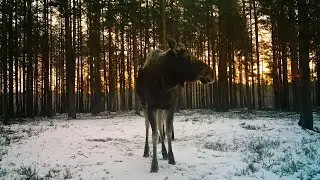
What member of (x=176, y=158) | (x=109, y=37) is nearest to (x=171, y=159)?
(x=176, y=158)

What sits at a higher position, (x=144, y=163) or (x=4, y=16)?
(x=4, y=16)

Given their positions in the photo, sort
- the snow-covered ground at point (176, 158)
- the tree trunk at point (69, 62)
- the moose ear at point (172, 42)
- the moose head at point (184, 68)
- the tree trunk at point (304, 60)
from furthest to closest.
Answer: the tree trunk at point (69, 62) < the tree trunk at point (304, 60) < the moose head at point (184, 68) < the snow-covered ground at point (176, 158) < the moose ear at point (172, 42)

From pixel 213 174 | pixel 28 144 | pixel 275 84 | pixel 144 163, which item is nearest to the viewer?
pixel 213 174

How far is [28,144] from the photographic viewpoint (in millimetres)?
12336

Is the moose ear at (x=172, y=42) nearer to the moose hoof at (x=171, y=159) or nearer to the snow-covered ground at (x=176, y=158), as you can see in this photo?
the moose hoof at (x=171, y=159)

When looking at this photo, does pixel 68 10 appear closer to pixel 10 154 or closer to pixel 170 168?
pixel 10 154

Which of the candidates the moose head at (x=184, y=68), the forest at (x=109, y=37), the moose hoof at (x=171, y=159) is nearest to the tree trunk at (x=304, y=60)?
the forest at (x=109, y=37)

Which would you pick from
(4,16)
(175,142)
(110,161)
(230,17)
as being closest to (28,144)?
(110,161)

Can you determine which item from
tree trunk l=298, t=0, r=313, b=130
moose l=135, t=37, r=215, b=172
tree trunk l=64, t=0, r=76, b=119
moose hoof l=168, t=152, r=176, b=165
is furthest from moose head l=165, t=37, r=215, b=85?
tree trunk l=64, t=0, r=76, b=119

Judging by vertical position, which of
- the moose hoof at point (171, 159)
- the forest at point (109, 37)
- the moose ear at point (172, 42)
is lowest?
the moose hoof at point (171, 159)

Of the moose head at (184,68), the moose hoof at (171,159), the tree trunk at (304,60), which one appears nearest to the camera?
the moose head at (184,68)

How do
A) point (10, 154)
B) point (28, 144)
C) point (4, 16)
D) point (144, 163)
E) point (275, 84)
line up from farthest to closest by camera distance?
point (275, 84) → point (4, 16) → point (28, 144) → point (10, 154) → point (144, 163)

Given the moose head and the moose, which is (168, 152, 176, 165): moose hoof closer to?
the moose

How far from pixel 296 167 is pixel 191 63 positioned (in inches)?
153
